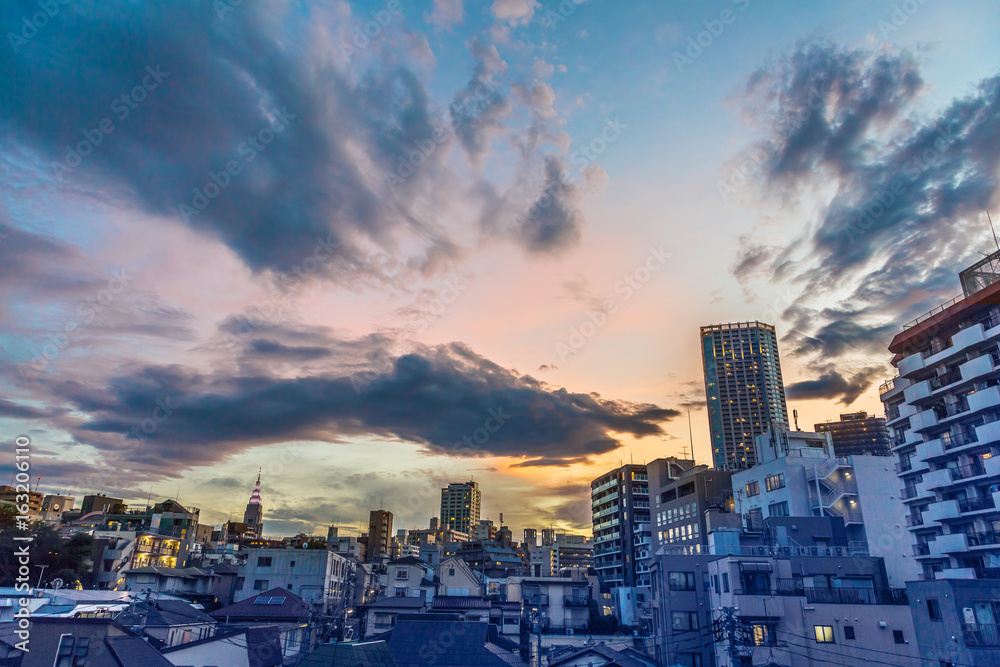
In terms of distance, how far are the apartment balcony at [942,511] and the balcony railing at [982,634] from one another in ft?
56.9

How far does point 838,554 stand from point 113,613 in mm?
61162

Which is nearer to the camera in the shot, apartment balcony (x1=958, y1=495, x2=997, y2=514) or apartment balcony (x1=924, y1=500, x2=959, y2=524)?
apartment balcony (x1=958, y1=495, x2=997, y2=514)

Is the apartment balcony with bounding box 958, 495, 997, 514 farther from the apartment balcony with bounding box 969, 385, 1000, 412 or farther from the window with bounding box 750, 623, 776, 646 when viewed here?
the window with bounding box 750, 623, 776, 646

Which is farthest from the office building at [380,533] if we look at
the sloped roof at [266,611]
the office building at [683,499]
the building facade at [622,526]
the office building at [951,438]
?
the office building at [951,438]

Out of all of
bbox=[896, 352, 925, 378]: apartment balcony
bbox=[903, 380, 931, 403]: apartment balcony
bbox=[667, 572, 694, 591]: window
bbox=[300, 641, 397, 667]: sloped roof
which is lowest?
bbox=[300, 641, 397, 667]: sloped roof

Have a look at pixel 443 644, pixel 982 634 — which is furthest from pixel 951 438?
pixel 443 644

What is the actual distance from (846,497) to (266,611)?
60.8m

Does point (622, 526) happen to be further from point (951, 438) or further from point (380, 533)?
point (380, 533)

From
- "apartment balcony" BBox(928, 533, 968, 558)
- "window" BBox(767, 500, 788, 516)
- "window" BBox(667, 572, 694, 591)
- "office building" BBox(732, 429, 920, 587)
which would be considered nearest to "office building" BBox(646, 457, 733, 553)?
"office building" BBox(732, 429, 920, 587)

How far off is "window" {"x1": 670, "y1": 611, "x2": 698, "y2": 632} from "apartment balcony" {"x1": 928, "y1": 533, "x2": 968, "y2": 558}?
22235 millimetres

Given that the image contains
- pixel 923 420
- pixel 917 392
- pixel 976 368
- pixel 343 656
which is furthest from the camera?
pixel 917 392

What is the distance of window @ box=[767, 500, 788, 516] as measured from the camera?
65.9 m

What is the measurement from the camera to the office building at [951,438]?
4603 cm

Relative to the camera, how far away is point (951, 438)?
50969 mm
